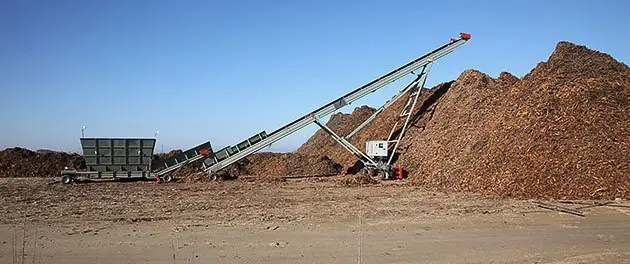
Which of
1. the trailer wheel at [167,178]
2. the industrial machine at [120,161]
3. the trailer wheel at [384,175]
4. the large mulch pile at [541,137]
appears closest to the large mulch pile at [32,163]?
the industrial machine at [120,161]

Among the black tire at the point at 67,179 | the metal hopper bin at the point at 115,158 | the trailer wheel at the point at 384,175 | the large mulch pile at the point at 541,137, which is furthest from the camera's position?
the trailer wheel at the point at 384,175

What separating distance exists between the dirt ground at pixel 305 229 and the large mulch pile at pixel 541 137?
167cm

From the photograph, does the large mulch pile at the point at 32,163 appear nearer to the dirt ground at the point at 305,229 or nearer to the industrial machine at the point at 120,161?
the industrial machine at the point at 120,161

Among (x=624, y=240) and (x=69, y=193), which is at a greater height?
(x=69, y=193)

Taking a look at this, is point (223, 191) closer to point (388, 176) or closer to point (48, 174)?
point (388, 176)

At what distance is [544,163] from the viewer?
56.7ft

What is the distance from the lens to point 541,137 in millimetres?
18500

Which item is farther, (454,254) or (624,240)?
(624,240)

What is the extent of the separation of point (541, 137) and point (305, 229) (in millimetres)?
11194

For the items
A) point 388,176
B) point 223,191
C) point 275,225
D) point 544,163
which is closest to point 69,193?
point 223,191

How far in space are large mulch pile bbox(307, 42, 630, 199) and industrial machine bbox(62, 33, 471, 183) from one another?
140 cm

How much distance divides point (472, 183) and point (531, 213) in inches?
202

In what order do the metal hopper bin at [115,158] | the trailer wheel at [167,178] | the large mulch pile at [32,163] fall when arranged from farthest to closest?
Answer: the large mulch pile at [32,163]
the trailer wheel at [167,178]
the metal hopper bin at [115,158]

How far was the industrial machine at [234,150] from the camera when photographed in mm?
24078
